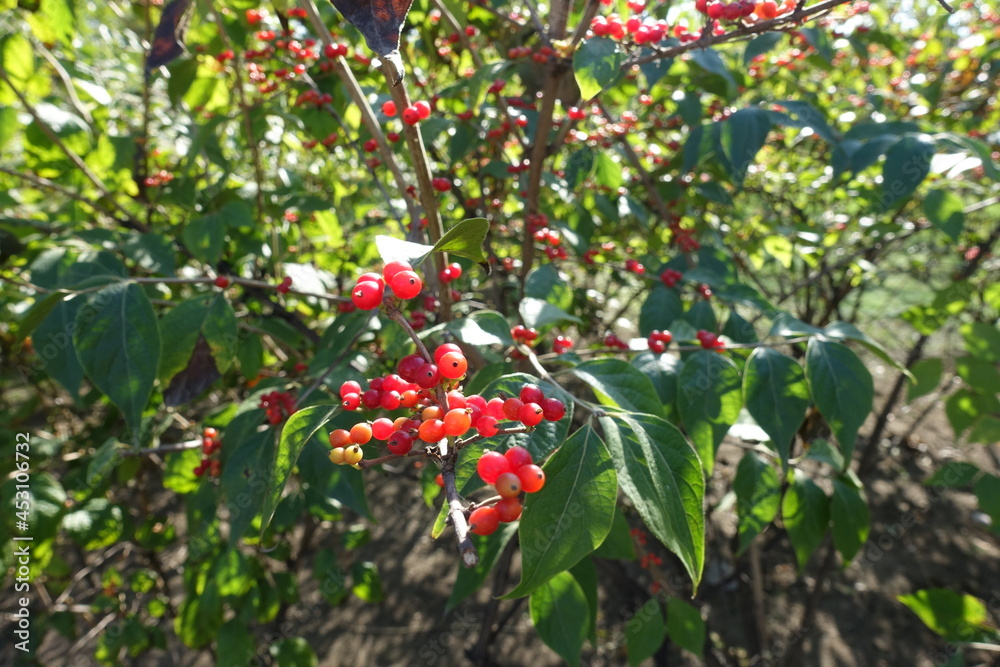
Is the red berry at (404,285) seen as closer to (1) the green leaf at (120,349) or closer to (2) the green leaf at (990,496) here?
(1) the green leaf at (120,349)

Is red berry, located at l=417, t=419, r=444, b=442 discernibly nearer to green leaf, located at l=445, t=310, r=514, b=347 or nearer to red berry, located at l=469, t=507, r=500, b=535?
red berry, located at l=469, t=507, r=500, b=535

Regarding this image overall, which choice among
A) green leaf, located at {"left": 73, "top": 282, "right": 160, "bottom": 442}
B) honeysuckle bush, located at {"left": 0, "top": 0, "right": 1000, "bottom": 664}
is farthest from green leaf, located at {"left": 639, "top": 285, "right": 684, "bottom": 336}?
green leaf, located at {"left": 73, "top": 282, "right": 160, "bottom": 442}

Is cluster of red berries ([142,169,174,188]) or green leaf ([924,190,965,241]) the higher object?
cluster of red berries ([142,169,174,188])

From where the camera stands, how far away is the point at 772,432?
44.7 inches

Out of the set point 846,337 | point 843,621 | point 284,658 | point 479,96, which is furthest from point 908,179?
point 284,658

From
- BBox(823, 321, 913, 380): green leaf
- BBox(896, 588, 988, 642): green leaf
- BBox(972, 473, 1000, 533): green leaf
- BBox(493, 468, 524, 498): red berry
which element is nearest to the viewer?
BBox(493, 468, 524, 498): red berry

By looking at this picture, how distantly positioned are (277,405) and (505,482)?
90cm

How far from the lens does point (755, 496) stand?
4.80 ft

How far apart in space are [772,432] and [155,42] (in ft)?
5.63

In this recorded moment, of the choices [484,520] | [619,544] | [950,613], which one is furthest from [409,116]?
[950,613]

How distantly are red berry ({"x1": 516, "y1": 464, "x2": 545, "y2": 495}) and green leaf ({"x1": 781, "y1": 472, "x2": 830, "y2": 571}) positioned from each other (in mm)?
1237

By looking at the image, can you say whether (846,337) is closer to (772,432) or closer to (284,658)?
(772,432)

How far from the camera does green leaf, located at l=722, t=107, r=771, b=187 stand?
5.21 ft

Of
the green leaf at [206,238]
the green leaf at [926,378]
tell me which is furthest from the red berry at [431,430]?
the green leaf at [926,378]
